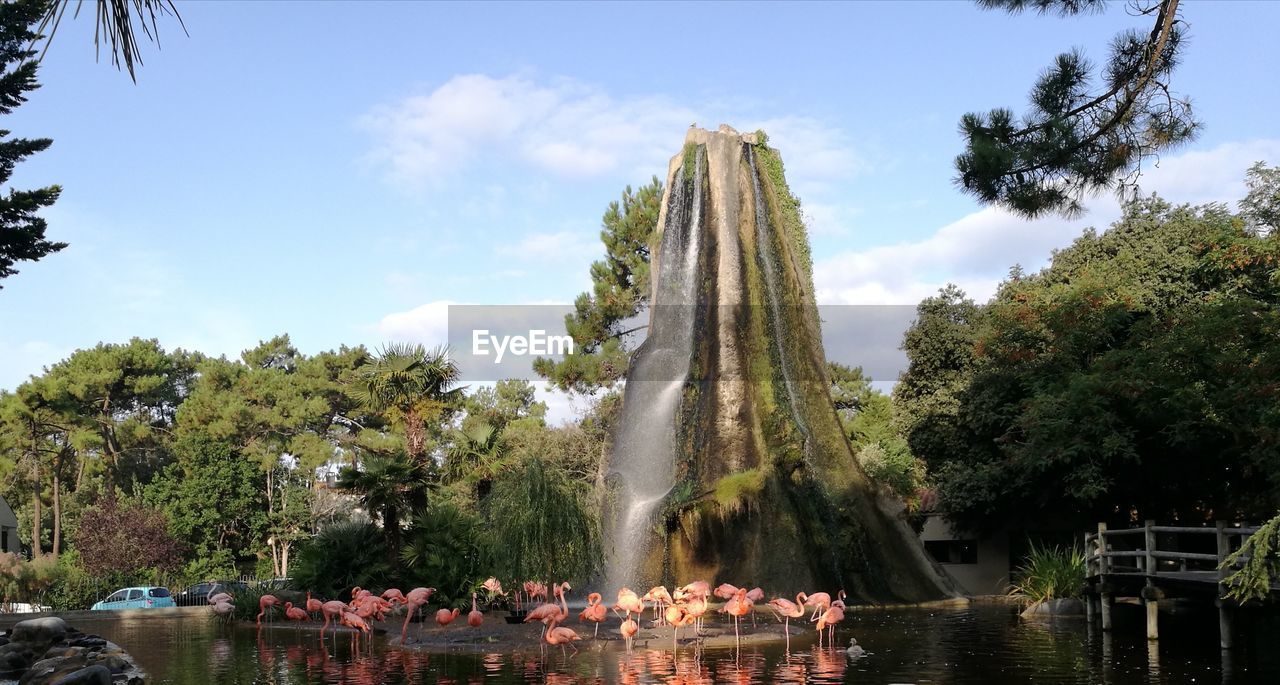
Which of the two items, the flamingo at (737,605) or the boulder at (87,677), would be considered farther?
the flamingo at (737,605)

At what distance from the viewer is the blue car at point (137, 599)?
1526 inches

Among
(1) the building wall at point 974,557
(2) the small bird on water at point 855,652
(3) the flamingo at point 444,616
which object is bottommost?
(1) the building wall at point 974,557

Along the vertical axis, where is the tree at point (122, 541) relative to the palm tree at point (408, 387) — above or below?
below

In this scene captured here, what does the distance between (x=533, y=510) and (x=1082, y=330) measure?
58.7 feet

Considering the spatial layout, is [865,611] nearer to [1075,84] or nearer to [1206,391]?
[1206,391]

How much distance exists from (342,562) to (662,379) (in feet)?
44.9

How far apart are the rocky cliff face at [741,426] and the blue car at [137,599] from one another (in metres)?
16.4

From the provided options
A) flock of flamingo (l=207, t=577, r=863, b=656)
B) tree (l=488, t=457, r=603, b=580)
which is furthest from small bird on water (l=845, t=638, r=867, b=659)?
tree (l=488, t=457, r=603, b=580)

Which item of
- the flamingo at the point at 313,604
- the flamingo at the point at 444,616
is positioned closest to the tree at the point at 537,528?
the flamingo at the point at 444,616

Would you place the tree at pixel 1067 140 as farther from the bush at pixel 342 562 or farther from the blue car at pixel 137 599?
the blue car at pixel 137 599

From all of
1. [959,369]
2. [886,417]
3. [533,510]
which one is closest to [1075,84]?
[533,510]

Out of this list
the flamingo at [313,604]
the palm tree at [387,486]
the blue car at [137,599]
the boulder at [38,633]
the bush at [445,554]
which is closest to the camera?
the boulder at [38,633]

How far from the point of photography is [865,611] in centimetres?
2833

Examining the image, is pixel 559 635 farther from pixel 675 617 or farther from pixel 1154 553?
pixel 1154 553
